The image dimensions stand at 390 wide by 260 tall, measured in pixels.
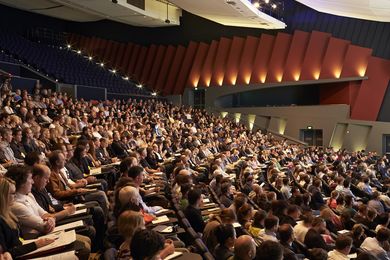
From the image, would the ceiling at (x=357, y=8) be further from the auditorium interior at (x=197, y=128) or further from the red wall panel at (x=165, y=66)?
the red wall panel at (x=165, y=66)

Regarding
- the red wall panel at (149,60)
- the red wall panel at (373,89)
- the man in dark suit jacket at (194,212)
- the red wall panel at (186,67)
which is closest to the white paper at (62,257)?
the man in dark suit jacket at (194,212)

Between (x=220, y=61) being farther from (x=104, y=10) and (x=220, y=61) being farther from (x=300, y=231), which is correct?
(x=300, y=231)

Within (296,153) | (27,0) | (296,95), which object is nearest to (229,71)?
(296,95)

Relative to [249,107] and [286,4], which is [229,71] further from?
[286,4]

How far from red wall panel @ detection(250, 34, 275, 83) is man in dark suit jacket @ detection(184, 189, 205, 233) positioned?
37.6ft

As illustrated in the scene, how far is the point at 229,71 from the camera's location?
14977 mm

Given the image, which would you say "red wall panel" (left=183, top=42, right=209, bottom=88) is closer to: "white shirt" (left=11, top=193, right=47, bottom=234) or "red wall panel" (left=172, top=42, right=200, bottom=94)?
"red wall panel" (left=172, top=42, right=200, bottom=94)

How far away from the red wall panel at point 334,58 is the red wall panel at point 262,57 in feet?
6.06

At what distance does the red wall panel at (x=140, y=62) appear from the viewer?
16767 mm

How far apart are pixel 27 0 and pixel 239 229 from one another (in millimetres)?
13089

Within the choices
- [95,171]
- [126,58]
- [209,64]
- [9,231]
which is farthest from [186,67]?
[9,231]

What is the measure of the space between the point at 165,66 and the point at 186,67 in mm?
874

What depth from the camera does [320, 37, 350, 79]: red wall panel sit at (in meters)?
13.2

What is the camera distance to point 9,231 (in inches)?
78.8
